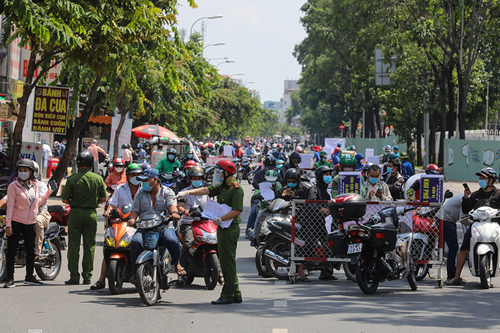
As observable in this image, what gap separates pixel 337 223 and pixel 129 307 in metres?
3.13

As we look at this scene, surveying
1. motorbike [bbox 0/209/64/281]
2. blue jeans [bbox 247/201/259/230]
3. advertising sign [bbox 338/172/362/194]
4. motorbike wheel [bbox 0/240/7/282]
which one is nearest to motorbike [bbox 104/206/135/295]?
motorbike [bbox 0/209/64/281]

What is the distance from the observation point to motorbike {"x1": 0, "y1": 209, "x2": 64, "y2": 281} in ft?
31.0

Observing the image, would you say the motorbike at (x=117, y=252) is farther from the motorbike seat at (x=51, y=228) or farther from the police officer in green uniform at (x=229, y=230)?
the motorbike seat at (x=51, y=228)

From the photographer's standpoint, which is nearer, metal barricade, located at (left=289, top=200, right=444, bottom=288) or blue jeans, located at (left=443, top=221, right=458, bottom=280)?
metal barricade, located at (left=289, top=200, right=444, bottom=288)

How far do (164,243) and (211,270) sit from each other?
3.68 ft

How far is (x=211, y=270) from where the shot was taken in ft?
29.8

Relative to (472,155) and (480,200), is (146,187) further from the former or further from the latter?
(472,155)

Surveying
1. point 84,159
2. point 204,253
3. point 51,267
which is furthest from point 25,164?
point 204,253

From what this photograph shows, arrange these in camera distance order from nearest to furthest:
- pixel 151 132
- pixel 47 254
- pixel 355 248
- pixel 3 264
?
1. pixel 355 248
2. pixel 3 264
3. pixel 47 254
4. pixel 151 132

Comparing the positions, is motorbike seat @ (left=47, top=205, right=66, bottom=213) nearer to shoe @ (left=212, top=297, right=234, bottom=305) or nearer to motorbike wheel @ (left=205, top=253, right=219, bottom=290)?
motorbike wheel @ (left=205, top=253, right=219, bottom=290)

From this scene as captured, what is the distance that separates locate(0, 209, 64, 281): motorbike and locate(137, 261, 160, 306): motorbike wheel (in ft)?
8.14

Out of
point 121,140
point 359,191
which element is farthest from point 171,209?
point 121,140

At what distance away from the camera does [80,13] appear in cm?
1256

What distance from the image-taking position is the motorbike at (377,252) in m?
8.55
